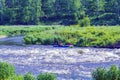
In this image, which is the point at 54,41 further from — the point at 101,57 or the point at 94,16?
the point at 94,16

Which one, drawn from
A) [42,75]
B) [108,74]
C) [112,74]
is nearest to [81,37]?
[108,74]

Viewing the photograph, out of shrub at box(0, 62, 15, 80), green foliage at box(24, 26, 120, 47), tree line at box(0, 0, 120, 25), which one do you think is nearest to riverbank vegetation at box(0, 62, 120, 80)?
shrub at box(0, 62, 15, 80)

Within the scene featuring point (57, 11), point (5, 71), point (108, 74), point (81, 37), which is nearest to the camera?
point (5, 71)

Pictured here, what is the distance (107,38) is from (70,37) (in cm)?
1124

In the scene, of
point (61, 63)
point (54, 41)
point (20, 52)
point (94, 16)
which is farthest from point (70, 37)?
point (94, 16)

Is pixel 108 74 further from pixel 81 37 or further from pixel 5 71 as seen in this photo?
pixel 81 37

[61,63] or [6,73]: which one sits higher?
[6,73]

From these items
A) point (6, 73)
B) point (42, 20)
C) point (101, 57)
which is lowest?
point (42, 20)

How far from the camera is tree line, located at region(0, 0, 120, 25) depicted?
173m

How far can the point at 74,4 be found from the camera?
586ft

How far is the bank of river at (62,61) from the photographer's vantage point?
209 ft

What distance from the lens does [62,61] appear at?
73.9 m

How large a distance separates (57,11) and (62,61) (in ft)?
356

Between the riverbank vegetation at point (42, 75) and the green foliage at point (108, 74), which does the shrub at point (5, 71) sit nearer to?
the riverbank vegetation at point (42, 75)
